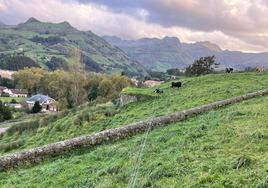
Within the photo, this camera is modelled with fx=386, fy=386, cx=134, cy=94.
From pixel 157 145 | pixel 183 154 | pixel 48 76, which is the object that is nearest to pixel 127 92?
pixel 157 145

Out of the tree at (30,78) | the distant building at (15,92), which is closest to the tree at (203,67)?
the tree at (30,78)

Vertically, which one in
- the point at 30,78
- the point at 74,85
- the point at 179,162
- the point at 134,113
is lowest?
the point at 30,78

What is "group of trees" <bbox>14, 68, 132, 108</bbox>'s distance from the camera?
91.4 meters

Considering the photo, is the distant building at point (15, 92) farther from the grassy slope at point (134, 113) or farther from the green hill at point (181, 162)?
the green hill at point (181, 162)

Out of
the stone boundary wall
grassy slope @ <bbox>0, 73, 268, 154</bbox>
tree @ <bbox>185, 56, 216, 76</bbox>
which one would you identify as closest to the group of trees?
tree @ <bbox>185, 56, 216, 76</bbox>

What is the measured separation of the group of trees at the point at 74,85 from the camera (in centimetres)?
9144

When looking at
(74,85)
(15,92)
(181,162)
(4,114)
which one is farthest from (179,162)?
(15,92)

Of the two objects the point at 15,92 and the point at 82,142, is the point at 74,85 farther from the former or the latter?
the point at 15,92

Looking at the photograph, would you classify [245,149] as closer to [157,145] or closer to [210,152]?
[210,152]

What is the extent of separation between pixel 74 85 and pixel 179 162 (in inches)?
3083

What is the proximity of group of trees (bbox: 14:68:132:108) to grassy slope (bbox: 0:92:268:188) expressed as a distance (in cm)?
4923

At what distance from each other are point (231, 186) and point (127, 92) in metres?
36.7

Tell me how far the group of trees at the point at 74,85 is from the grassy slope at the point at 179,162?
4923 centimetres

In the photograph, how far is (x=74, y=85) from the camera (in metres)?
91.2
